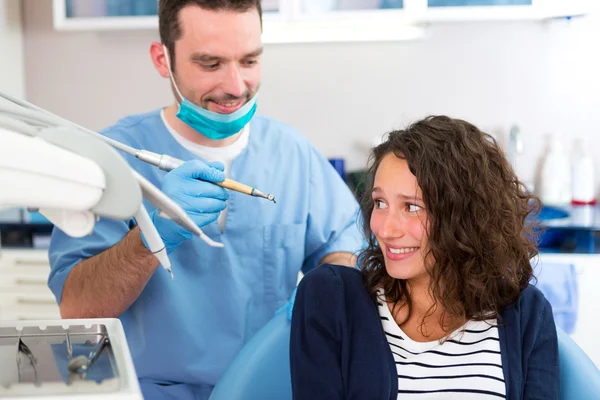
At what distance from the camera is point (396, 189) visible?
1.41m

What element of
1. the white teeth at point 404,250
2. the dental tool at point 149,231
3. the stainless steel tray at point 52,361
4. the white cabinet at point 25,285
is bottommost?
the white cabinet at point 25,285

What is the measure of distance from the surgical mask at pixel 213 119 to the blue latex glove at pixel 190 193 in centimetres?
28

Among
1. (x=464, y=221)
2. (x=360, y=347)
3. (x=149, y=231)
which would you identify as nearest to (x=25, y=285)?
(x=360, y=347)

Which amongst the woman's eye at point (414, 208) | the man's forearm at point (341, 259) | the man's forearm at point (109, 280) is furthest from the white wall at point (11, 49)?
the woman's eye at point (414, 208)

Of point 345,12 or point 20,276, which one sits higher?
point 345,12

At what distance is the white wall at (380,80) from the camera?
3109mm

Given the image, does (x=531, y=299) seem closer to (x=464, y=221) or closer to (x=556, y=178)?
(x=464, y=221)

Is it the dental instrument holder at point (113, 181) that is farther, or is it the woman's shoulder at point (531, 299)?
the woman's shoulder at point (531, 299)

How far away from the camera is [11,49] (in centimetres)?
310

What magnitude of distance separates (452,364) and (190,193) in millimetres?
565

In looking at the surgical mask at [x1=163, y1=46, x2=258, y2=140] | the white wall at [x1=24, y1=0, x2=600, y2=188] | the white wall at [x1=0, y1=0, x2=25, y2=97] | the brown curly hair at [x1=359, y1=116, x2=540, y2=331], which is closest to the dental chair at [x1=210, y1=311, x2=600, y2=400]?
the brown curly hair at [x1=359, y1=116, x2=540, y2=331]

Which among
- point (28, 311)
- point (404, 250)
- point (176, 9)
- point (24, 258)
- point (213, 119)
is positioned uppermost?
point (176, 9)

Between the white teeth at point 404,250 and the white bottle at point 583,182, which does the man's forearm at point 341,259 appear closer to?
the white teeth at point 404,250

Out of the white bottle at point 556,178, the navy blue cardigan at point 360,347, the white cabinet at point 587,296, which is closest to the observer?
the navy blue cardigan at point 360,347
